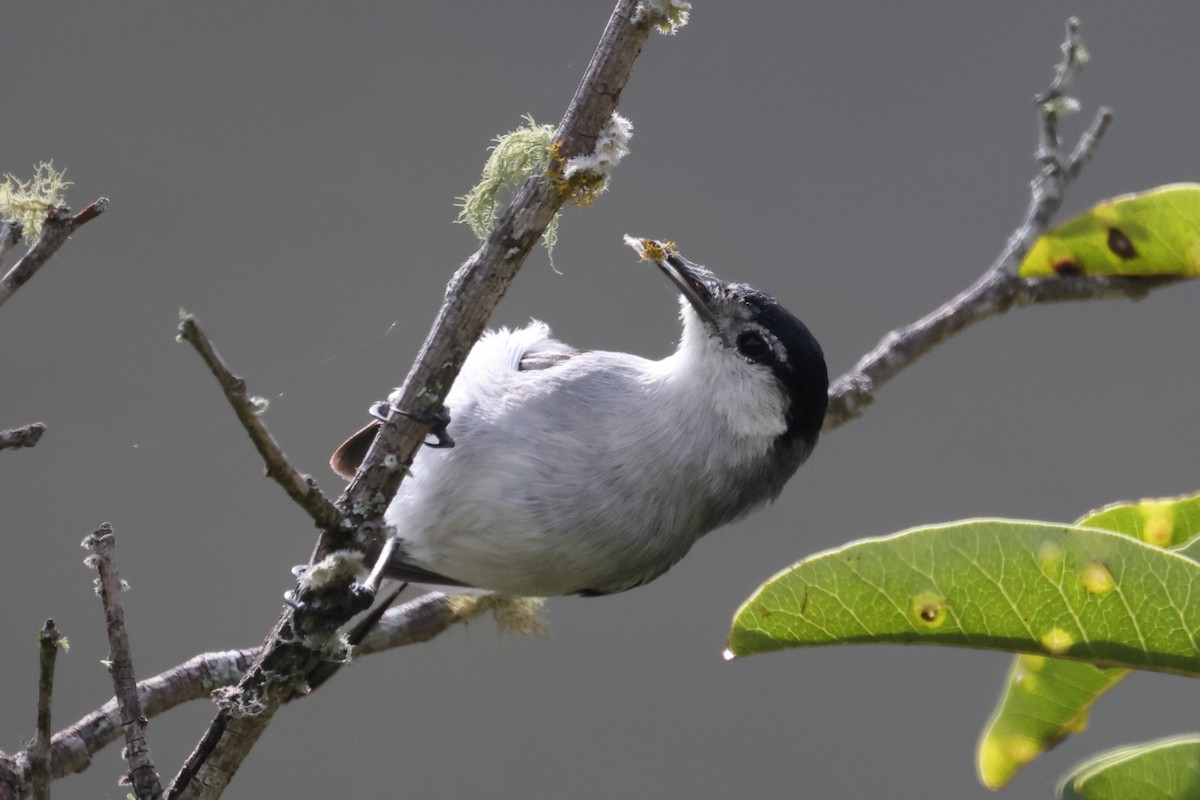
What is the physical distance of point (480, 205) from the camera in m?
1.21

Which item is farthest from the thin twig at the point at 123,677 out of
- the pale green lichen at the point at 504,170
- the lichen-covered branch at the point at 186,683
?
the pale green lichen at the point at 504,170

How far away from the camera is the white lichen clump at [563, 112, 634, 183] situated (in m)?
1.08

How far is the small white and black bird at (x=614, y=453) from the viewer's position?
1578mm

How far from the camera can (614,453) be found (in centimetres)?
161

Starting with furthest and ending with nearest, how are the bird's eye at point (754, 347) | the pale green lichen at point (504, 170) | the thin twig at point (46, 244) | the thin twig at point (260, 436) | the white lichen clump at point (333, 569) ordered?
the bird's eye at point (754, 347)
the pale green lichen at point (504, 170)
the white lichen clump at point (333, 569)
the thin twig at point (46, 244)
the thin twig at point (260, 436)

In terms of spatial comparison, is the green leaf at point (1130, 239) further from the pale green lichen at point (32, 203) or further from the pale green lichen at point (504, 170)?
the pale green lichen at point (32, 203)

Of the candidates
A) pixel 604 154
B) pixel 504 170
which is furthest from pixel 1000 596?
pixel 504 170

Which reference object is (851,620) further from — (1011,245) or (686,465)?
(1011,245)

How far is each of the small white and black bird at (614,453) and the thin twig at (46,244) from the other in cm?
74

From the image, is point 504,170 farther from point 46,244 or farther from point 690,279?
point 690,279

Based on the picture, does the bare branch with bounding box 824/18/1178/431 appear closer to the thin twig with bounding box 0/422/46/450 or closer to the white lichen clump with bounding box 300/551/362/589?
the white lichen clump with bounding box 300/551/362/589

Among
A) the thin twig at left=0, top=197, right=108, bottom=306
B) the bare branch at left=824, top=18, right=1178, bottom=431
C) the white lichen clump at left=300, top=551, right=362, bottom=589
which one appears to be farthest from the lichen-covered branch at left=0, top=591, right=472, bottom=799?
the bare branch at left=824, top=18, right=1178, bottom=431

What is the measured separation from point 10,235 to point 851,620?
804 mm

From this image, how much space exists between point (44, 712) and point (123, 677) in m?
0.10
